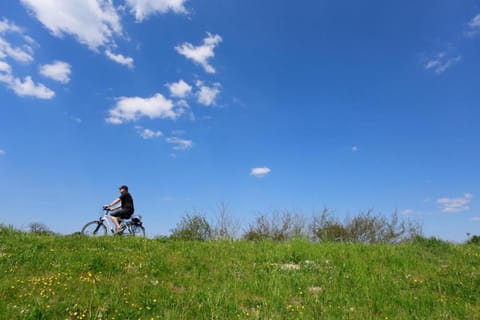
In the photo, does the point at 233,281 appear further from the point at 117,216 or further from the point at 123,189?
the point at 123,189

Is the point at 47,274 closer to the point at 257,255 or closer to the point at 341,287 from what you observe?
the point at 257,255

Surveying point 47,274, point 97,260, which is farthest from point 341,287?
point 47,274

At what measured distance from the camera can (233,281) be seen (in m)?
7.98

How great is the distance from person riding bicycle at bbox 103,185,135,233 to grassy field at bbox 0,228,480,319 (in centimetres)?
431

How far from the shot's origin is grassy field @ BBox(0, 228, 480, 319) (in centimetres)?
655

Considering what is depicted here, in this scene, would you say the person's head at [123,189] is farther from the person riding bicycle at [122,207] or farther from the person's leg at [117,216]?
the person's leg at [117,216]

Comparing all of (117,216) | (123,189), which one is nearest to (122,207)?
(117,216)

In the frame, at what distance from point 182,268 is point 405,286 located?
5.05m

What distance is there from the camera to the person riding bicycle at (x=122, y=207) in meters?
15.8

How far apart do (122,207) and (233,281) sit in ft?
30.5

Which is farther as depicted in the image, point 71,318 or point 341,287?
point 341,287

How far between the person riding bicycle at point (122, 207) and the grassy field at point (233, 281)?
431 centimetres

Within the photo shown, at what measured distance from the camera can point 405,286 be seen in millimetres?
8023

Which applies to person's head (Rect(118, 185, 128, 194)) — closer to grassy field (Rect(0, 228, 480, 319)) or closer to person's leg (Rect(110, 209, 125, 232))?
person's leg (Rect(110, 209, 125, 232))
